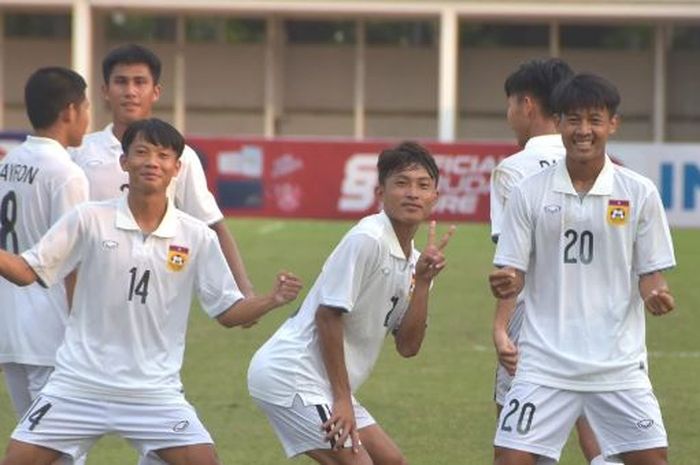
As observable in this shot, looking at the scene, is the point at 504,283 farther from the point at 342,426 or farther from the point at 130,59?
the point at 130,59

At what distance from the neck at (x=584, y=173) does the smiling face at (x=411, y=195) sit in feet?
1.83

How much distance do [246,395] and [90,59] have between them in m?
30.4

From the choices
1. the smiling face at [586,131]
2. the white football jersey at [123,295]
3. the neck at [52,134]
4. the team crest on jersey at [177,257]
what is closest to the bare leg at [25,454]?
the white football jersey at [123,295]

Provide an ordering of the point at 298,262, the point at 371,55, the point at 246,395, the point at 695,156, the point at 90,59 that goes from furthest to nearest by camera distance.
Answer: the point at 371,55
the point at 90,59
the point at 695,156
the point at 298,262
the point at 246,395

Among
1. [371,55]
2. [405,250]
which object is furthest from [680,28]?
[405,250]

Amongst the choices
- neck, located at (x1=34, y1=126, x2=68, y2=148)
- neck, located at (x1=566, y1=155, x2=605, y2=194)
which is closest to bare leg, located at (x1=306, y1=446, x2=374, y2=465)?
neck, located at (x1=566, y1=155, x2=605, y2=194)

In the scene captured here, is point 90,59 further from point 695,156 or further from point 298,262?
point 298,262

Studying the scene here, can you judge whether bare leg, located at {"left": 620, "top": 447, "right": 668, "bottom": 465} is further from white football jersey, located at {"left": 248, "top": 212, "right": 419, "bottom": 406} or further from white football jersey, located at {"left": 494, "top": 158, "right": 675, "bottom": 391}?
white football jersey, located at {"left": 248, "top": 212, "right": 419, "bottom": 406}

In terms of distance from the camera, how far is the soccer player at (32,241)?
339 inches

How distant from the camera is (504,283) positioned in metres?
7.43

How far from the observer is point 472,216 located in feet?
96.6

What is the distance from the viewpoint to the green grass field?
1089 cm

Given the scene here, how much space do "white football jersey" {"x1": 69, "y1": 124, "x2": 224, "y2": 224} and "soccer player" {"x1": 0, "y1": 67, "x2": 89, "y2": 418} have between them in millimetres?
368

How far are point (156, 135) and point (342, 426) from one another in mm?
1386
